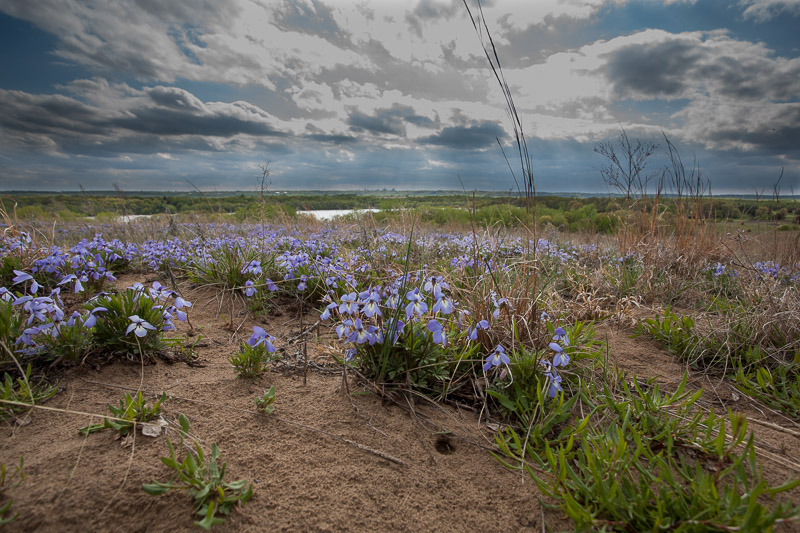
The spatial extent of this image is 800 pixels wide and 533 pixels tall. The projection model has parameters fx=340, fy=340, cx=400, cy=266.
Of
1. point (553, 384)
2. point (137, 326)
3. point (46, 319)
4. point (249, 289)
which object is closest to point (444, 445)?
point (553, 384)

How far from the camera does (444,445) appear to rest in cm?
208

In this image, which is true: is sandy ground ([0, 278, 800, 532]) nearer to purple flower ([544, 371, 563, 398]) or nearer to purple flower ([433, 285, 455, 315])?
purple flower ([544, 371, 563, 398])

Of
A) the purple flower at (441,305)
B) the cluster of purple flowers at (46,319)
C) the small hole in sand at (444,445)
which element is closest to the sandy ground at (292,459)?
the small hole in sand at (444,445)

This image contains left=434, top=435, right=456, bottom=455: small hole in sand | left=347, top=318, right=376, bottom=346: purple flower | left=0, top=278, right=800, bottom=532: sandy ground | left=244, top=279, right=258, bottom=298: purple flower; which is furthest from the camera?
left=244, top=279, right=258, bottom=298: purple flower

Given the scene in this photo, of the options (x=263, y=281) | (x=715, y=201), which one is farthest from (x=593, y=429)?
(x=715, y=201)

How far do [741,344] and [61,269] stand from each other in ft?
24.6

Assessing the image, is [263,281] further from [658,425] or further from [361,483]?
[658,425]

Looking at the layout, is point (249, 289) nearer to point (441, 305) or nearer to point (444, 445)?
point (441, 305)

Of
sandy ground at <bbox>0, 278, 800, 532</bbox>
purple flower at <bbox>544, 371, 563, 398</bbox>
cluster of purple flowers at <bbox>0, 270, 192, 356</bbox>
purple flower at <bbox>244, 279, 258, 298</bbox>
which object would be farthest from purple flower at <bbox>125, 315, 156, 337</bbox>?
purple flower at <bbox>544, 371, 563, 398</bbox>

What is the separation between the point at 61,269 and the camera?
427 centimetres

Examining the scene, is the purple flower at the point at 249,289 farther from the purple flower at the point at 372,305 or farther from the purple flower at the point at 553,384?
the purple flower at the point at 553,384

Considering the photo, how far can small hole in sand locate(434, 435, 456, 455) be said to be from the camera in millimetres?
2037

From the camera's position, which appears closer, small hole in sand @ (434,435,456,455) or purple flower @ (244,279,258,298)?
small hole in sand @ (434,435,456,455)

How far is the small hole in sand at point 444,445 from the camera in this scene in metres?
2.04
